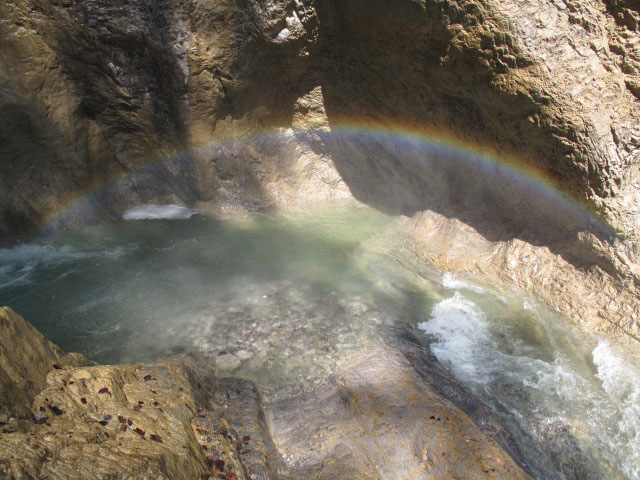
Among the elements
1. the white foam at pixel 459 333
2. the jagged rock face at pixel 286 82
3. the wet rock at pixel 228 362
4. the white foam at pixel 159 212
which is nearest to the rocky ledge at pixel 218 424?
the wet rock at pixel 228 362

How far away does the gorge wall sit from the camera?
3754 mm

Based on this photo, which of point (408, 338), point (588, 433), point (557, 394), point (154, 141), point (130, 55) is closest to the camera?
point (588, 433)

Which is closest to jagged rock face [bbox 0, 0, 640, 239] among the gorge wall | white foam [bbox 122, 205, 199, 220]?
the gorge wall

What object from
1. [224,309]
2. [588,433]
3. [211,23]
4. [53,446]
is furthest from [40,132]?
[588,433]

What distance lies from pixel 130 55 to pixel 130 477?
534 cm

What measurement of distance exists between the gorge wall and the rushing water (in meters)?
0.54

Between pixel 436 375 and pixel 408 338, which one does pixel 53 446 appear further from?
pixel 408 338

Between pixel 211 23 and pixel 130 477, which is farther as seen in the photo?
pixel 211 23

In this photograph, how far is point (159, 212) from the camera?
6.52m

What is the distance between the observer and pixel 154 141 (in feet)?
20.5

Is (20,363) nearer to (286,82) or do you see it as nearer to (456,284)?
(456,284)

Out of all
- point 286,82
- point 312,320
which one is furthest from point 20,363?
point 286,82

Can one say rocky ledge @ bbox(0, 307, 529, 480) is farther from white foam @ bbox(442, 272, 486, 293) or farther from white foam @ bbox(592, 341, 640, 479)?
white foam @ bbox(442, 272, 486, 293)

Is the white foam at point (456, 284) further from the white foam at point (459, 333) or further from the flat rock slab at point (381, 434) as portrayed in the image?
the flat rock slab at point (381, 434)
